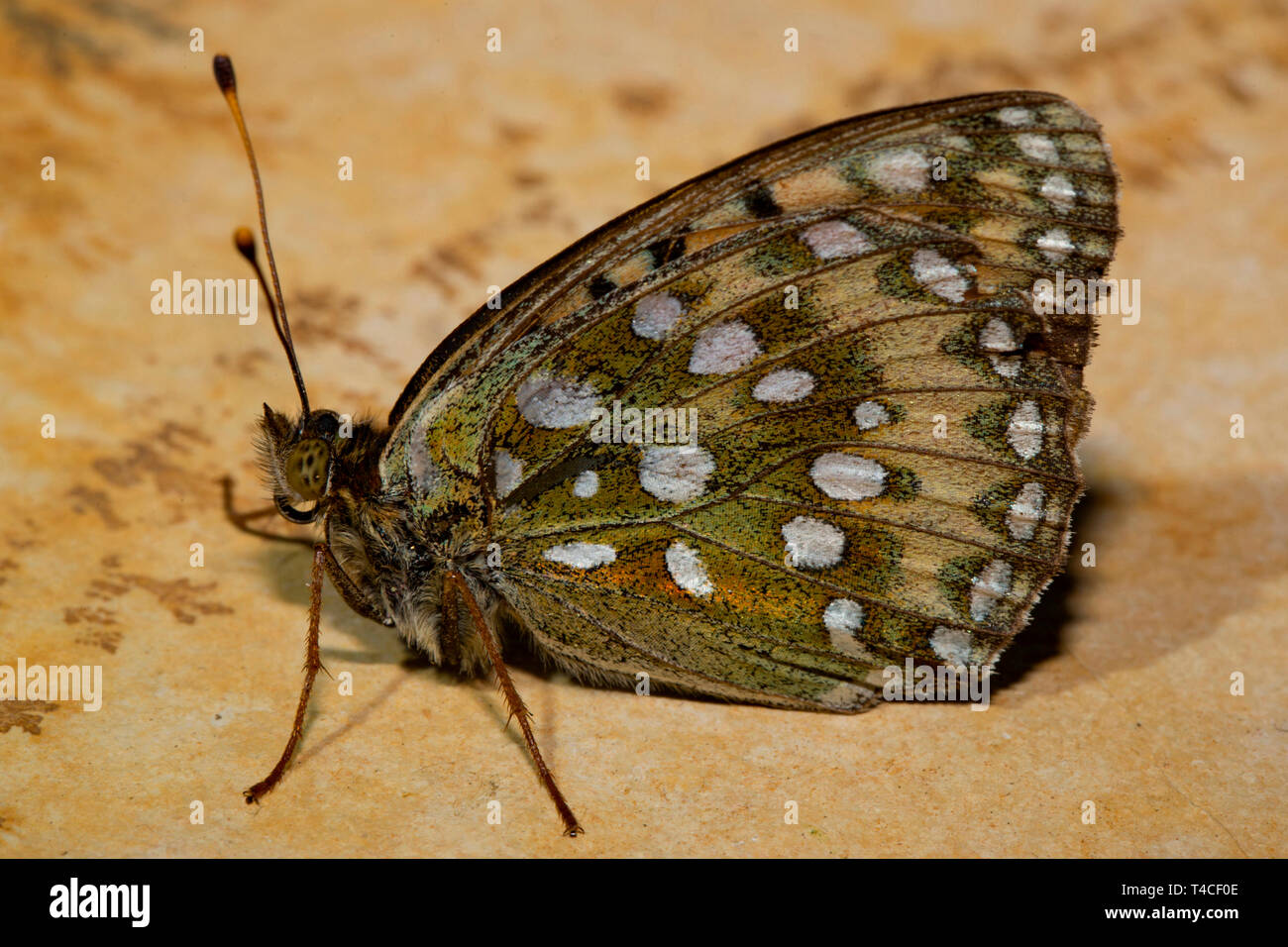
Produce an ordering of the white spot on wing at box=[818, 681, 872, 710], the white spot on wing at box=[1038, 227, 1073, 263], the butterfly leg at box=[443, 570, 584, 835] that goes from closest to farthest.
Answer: the butterfly leg at box=[443, 570, 584, 835] < the white spot on wing at box=[1038, 227, 1073, 263] < the white spot on wing at box=[818, 681, 872, 710]

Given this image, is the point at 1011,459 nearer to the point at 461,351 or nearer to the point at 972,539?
the point at 972,539

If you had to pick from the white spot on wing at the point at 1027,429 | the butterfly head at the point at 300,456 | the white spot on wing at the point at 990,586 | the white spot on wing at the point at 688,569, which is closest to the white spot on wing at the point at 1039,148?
the white spot on wing at the point at 1027,429

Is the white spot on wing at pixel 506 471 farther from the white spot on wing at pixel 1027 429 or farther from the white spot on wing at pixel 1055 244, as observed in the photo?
the white spot on wing at pixel 1055 244

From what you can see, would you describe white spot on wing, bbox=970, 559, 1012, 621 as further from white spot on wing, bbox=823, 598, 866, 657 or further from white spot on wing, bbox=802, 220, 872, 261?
white spot on wing, bbox=802, 220, 872, 261

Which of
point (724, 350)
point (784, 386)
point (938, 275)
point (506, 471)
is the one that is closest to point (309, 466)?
point (506, 471)

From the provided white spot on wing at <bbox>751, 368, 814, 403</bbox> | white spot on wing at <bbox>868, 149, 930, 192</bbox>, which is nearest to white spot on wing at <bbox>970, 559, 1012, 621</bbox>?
white spot on wing at <bbox>751, 368, 814, 403</bbox>

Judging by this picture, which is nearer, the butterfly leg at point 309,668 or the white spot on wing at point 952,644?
the butterfly leg at point 309,668

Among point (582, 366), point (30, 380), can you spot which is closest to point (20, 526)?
point (30, 380)
